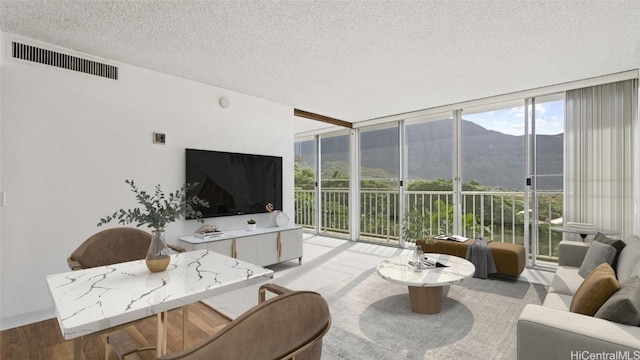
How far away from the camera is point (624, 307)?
1346mm

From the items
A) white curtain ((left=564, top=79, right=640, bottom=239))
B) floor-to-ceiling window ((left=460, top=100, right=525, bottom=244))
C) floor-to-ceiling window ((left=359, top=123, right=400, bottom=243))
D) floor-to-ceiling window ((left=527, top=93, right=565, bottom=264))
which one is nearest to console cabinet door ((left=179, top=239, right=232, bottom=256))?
floor-to-ceiling window ((left=359, top=123, right=400, bottom=243))

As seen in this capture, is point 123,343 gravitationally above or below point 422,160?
below

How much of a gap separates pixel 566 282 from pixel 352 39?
2.53m

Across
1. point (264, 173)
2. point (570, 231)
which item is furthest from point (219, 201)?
point (570, 231)

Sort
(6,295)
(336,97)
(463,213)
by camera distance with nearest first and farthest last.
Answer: (6,295), (336,97), (463,213)

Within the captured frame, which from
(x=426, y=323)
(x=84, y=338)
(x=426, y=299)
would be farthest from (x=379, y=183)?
(x=84, y=338)

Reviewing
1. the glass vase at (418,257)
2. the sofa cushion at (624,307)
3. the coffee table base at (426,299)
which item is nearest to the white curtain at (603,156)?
the glass vase at (418,257)

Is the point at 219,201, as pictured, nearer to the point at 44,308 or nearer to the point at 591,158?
the point at 44,308

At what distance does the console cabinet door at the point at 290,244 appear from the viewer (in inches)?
157

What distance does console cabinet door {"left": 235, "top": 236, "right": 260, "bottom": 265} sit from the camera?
137 inches

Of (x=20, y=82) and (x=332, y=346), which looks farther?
(x=20, y=82)

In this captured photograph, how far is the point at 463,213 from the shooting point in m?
4.55

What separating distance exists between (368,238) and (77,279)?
4.91 meters

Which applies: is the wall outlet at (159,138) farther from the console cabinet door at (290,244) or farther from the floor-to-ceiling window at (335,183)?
the floor-to-ceiling window at (335,183)
